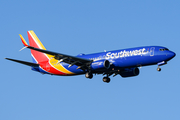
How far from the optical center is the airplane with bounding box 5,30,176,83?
59.8m

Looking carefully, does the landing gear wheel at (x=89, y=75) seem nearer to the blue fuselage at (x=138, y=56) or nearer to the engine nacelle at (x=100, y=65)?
the engine nacelle at (x=100, y=65)

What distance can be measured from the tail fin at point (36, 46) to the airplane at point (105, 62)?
2.13 feet

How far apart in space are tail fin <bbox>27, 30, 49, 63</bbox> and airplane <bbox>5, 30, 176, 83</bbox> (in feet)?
2.13

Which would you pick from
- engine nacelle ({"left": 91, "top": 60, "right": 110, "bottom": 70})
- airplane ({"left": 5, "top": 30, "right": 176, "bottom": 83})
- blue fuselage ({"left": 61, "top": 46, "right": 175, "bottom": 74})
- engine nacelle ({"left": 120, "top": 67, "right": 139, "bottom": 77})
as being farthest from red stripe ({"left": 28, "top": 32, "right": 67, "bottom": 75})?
engine nacelle ({"left": 120, "top": 67, "right": 139, "bottom": 77})

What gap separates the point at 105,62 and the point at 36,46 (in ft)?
66.4

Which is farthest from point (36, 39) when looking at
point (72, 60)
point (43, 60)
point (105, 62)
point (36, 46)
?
point (105, 62)

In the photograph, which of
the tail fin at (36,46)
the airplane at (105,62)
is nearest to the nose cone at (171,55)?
the airplane at (105,62)

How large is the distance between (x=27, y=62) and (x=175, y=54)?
2731cm

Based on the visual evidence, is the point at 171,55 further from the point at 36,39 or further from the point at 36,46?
the point at 36,39

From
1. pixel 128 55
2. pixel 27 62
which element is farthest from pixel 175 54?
pixel 27 62

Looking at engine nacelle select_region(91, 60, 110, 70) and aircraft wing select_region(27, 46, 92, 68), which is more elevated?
aircraft wing select_region(27, 46, 92, 68)

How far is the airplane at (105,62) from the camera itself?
196ft

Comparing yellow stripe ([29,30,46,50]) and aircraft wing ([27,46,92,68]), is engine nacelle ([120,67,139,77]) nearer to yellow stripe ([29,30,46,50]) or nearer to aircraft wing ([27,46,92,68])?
aircraft wing ([27,46,92,68])

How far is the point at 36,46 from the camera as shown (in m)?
76.8
